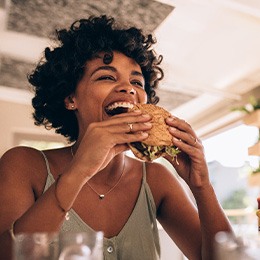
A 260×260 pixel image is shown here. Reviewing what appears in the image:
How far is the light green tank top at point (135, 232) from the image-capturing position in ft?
4.99

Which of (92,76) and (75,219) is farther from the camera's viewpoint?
(92,76)

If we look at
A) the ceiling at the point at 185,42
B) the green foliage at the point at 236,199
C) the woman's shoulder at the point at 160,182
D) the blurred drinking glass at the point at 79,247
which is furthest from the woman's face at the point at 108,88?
the green foliage at the point at 236,199

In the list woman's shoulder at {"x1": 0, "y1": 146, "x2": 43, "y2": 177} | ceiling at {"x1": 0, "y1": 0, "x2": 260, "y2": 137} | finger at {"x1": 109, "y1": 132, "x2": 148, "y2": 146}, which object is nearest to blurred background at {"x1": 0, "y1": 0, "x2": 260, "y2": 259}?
ceiling at {"x1": 0, "y1": 0, "x2": 260, "y2": 137}

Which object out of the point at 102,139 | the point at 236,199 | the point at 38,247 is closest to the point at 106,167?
the point at 102,139

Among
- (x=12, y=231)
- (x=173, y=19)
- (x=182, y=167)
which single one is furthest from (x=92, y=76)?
(x=173, y=19)

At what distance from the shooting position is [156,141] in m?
1.45

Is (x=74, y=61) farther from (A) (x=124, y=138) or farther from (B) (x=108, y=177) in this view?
(A) (x=124, y=138)

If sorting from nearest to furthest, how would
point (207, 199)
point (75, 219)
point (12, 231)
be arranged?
point (12, 231) → point (207, 199) → point (75, 219)

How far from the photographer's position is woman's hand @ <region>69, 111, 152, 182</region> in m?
1.19

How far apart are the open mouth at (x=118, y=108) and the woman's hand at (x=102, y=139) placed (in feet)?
0.82

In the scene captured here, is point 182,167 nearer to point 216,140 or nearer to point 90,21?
point 90,21

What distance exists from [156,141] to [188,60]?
13.3ft

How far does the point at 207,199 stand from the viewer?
1.44 meters

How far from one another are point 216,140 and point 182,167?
6.05 metres
